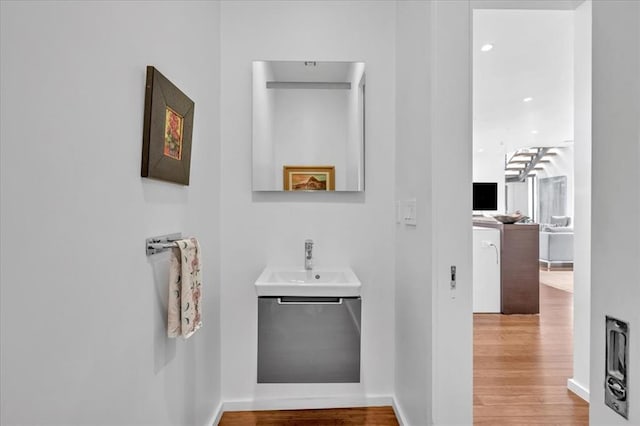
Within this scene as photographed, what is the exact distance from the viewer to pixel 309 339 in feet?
7.19

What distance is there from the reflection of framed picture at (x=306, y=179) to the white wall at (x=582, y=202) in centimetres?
171

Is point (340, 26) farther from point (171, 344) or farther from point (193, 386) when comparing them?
point (193, 386)

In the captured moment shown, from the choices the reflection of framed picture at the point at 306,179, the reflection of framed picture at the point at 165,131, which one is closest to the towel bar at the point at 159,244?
the reflection of framed picture at the point at 165,131

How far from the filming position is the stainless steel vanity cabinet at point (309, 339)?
2.17 m

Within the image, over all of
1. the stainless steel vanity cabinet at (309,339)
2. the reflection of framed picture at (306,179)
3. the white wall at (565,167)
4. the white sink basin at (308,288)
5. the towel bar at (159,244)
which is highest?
the white wall at (565,167)

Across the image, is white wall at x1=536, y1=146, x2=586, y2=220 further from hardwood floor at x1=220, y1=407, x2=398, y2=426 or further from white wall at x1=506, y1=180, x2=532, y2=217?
hardwood floor at x1=220, y1=407, x2=398, y2=426

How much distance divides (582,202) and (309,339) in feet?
6.76

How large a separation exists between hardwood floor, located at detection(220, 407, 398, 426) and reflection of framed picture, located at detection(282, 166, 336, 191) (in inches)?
55.6

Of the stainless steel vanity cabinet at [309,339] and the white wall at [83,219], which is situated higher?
the white wall at [83,219]

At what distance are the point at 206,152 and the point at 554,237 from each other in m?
8.36

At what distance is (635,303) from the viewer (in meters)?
0.50

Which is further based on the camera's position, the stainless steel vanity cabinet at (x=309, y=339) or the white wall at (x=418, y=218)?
the stainless steel vanity cabinet at (x=309, y=339)

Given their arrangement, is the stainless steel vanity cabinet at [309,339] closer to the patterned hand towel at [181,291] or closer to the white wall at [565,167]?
the patterned hand towel at [181,291]

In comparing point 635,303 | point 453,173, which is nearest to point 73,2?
point 635,303
